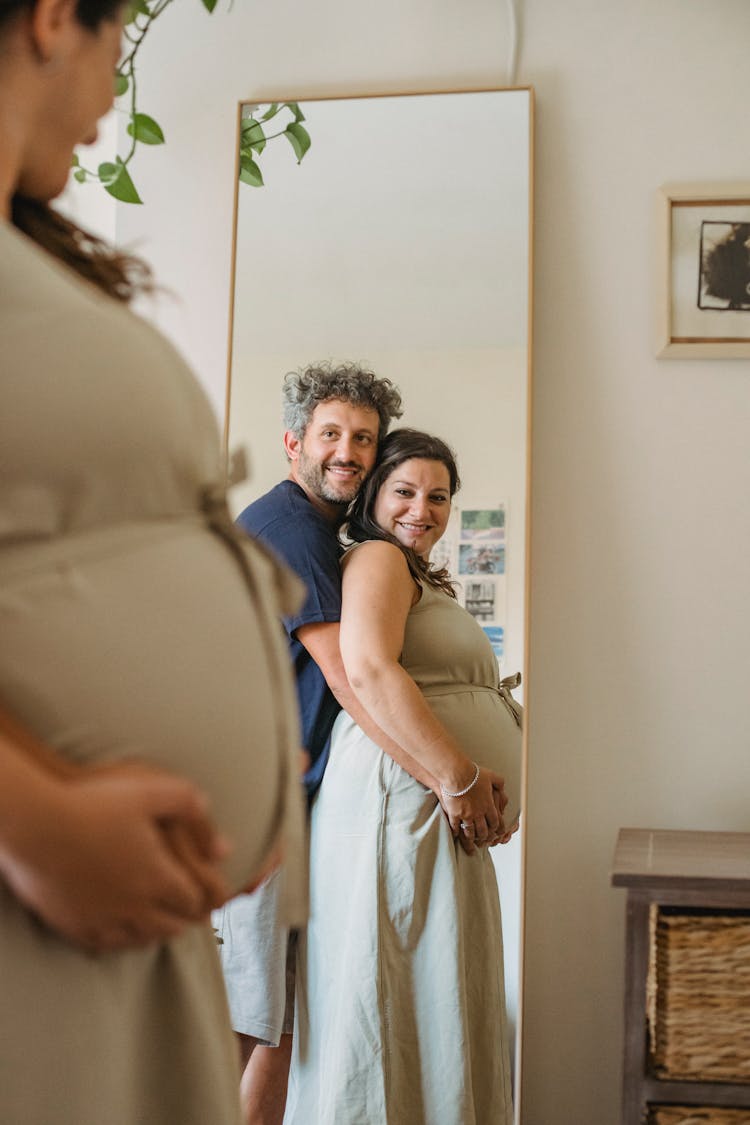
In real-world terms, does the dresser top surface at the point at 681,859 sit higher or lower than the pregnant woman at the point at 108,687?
lower

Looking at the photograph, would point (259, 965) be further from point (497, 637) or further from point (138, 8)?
point (138, 8)

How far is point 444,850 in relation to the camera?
179 cm

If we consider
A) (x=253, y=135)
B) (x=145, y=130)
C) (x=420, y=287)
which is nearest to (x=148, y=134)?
(x=145, y=130)

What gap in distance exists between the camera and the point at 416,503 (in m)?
1.95

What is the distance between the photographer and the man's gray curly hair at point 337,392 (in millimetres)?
1988

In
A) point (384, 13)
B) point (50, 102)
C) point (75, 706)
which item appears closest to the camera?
point (75, 706)

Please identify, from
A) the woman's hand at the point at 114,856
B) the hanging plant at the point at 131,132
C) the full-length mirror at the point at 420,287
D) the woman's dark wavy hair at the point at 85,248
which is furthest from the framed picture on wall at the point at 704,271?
the woman's hand at the point at 114,856

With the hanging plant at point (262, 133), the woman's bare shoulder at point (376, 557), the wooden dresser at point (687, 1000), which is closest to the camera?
the wooden dresser at point (687, 1000)

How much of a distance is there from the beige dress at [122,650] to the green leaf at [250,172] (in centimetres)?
143

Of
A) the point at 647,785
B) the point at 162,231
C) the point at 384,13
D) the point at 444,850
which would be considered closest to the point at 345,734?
the point at 444,850

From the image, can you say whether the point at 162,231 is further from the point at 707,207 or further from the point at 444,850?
the point at 444,850

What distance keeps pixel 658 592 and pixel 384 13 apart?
1.15 metres

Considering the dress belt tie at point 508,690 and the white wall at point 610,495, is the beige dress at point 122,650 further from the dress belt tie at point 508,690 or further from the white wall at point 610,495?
the white wall at point 610,495

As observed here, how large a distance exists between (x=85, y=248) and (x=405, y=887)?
3.83 ft
